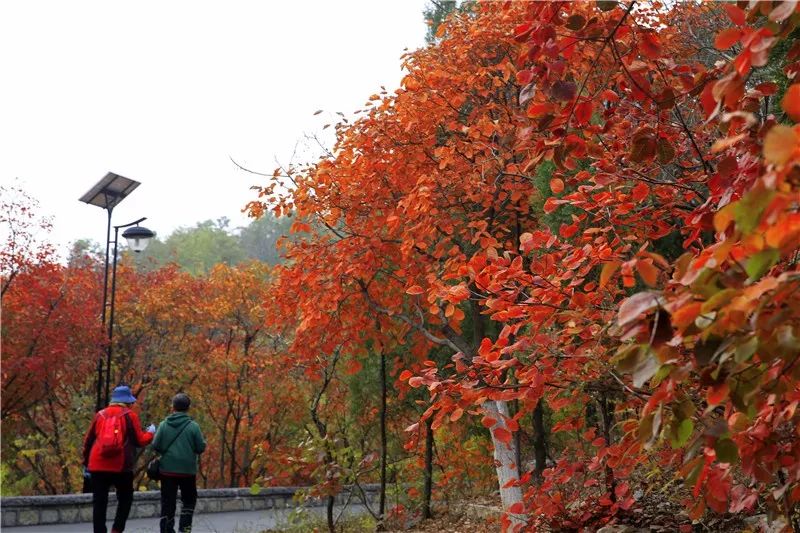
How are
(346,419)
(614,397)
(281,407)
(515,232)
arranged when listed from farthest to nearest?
(281,407), (346,419), (515,232), (614,397)

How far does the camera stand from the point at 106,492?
7922 millimetres

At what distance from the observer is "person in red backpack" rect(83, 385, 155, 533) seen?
7.70 m

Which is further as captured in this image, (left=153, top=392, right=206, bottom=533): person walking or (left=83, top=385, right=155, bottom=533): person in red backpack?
(left=153, top=392, right=206, bottom=533): person walking

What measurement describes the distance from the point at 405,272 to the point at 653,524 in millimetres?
3510

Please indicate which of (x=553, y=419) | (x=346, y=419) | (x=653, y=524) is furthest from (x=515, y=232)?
(x=346, y=419)

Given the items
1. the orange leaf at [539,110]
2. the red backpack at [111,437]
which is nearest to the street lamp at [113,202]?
the red backpack at [111,437]

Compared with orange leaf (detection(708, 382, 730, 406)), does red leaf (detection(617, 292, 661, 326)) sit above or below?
above

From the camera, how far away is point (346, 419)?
15078 millimetres

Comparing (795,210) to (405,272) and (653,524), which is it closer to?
(653,524)

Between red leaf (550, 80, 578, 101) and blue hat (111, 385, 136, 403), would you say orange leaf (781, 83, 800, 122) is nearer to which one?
red leaf (550, 80, 578, 101)

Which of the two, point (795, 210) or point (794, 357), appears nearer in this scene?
point (795, 210)

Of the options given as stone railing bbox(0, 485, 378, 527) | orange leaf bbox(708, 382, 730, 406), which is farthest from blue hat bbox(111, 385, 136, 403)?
orange leaf bbox(708, 382, 730, 406)

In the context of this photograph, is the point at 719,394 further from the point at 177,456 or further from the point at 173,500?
the point at 173,500

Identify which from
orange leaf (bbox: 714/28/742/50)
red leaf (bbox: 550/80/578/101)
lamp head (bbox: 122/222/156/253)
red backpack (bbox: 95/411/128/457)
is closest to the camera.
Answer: orange leaf (bbox: 714/28/742/50)
